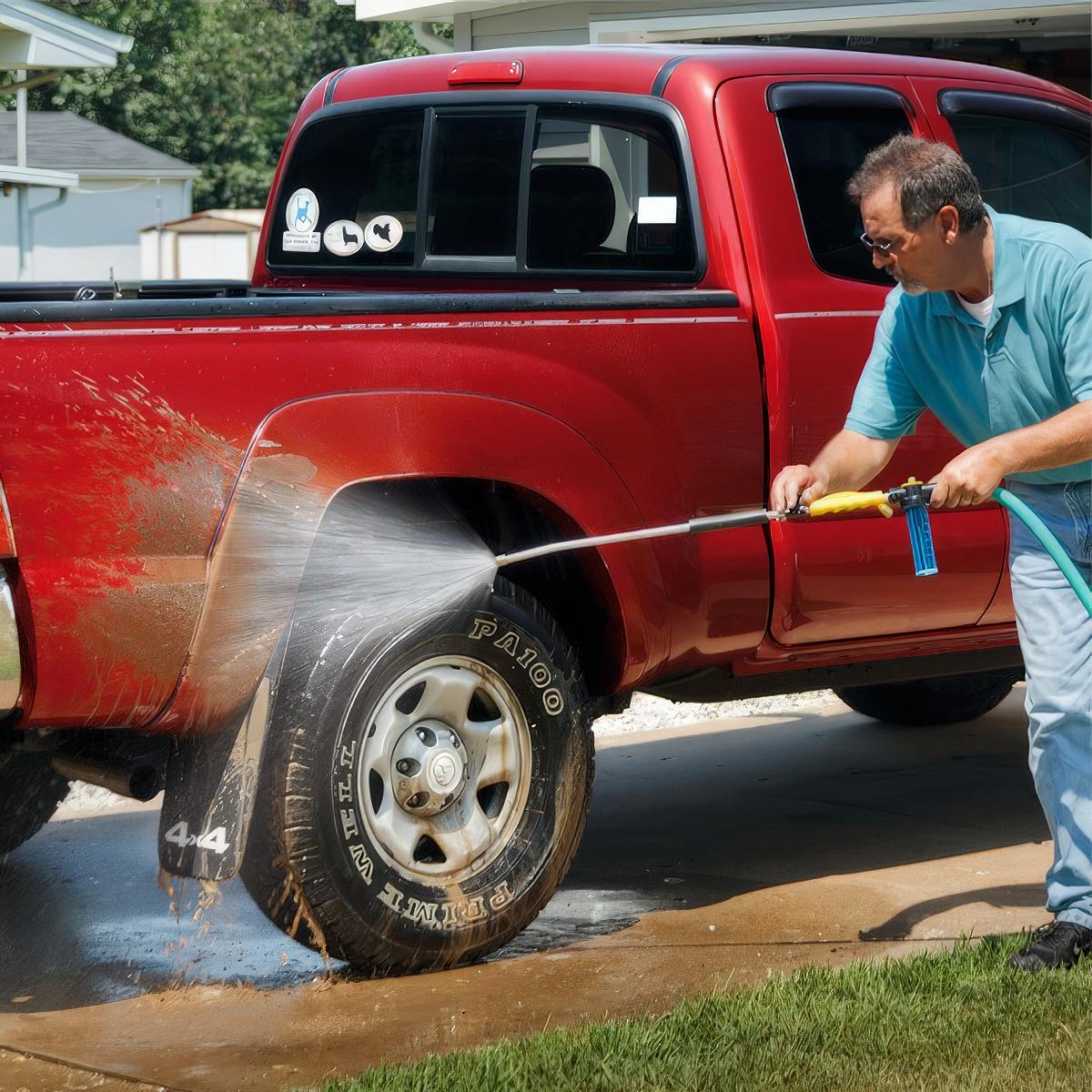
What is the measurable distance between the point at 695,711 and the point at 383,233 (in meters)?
3.07

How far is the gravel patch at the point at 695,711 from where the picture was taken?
7.98 meters

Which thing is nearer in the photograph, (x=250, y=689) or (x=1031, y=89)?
(x=250, y=689)

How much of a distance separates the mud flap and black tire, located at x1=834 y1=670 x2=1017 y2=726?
4046 mm

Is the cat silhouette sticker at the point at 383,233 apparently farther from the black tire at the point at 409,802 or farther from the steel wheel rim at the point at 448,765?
the steel wheel rim at the point at 448,765

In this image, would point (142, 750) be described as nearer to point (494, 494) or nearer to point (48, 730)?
point (48, 730)

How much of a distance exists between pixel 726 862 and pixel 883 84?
2.46 metres

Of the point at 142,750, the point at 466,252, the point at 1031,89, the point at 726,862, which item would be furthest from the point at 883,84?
the point at 142,750

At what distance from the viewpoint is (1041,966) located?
169 inches

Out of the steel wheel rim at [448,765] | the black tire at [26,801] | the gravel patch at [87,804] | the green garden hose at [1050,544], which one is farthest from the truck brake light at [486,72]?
the gravel patch at [87,804]

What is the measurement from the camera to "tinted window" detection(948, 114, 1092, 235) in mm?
5742

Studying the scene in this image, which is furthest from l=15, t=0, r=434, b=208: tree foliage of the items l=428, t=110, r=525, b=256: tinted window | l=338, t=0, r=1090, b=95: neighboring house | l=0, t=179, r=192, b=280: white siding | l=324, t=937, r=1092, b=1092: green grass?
l=324, t=937, r=1092, b=1092: green grass

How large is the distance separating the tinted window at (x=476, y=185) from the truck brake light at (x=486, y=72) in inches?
4.3

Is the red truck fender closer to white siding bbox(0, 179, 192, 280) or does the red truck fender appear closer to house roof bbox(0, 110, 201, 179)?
house roof bbox(0, 110, 201, 179)

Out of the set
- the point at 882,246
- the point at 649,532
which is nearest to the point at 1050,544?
the point at 882,246
